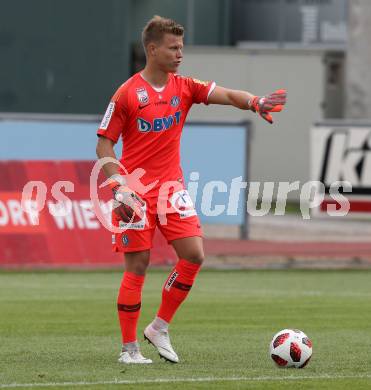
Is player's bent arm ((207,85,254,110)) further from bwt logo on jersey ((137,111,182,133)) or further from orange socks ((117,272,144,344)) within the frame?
orange socks ((117,272,144,344))

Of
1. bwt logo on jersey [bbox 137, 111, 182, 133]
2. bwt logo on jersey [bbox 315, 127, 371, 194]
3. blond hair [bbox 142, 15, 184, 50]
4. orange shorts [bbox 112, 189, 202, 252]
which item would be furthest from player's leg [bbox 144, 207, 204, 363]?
bwt logo on jersey [bbox 315, 127, 371, 194]

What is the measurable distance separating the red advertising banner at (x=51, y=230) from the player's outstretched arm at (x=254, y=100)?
334 inches

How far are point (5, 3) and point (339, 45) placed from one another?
348 inches

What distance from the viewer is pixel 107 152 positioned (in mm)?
9430

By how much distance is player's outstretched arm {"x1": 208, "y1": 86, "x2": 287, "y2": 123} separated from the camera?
938 centimetres

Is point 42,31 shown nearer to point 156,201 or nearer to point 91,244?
point 91,244

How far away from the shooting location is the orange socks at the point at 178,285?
9.62m

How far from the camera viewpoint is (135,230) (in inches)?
373

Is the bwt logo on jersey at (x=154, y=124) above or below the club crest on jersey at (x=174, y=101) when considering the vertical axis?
below

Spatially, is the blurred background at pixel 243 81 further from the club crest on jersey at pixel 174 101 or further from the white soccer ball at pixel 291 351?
the white soccer ball at pixel 291 351

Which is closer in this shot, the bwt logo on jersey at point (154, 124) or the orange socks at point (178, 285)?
the bwt logo on jersey at point (154, 124)

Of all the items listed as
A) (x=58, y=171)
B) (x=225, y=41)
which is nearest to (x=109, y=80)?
(x=225, y=41)

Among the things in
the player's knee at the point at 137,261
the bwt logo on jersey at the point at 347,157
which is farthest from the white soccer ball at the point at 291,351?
the bwt logo on jersey at the point at 347,157

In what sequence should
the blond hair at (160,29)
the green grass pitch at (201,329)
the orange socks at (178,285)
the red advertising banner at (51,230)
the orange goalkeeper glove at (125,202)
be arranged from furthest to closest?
the red advertising banner at (51,230) → the orange socks at (178,285) → the blond hair at (160,29) → the orange goalkeeper glove at (125,202) → the green grass pitch at (201,329)
